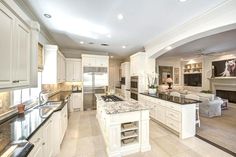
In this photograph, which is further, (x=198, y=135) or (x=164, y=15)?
(x=198, y=135)

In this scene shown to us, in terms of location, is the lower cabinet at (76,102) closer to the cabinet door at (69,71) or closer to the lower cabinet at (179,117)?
the cabinet door at (69,71)

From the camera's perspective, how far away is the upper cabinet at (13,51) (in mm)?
1318

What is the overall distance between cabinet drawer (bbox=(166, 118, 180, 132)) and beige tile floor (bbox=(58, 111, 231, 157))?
0.65 ft

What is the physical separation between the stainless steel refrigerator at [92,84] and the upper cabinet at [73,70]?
1.43ft

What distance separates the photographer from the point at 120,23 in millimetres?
3316

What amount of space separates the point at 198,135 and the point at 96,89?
14.7 feet

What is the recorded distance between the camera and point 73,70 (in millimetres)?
6148

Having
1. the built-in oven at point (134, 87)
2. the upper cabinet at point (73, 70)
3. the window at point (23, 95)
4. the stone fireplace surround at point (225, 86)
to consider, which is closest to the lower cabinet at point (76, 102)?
the upper cabinet at point (73, 70)

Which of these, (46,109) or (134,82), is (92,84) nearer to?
(134,82)

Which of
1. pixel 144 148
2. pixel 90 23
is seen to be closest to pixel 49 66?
pixel 90 23

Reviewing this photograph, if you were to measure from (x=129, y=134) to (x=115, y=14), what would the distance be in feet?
9.20

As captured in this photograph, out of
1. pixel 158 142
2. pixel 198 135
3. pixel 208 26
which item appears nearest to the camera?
pixel 208 26

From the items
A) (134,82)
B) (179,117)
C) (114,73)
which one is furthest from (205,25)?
(114,73)

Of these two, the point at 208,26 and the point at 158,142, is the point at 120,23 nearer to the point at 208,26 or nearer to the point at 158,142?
the point at 208,26
